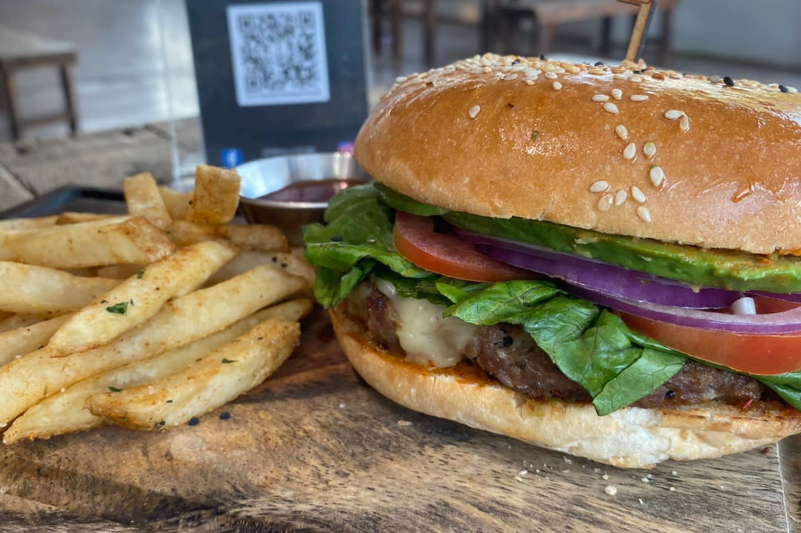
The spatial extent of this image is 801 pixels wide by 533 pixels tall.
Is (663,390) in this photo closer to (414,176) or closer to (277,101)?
(414,176)

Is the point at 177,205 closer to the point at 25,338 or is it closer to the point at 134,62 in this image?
the point at 25,338

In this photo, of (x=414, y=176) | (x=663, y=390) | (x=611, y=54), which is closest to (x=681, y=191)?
Answer: (x=663, y=390)

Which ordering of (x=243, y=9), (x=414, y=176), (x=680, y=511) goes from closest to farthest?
(x=680, y=511) < (x=414, y=176) < (x=243, y=9)

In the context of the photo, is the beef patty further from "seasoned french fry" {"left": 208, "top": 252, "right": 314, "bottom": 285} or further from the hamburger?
"seasoned french fry" {"left": 208, "top": 252, "right": 314, "bottom": 285}

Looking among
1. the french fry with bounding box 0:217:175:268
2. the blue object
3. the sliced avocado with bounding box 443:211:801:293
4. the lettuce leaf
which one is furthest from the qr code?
the sliced avocado with bounding box 443:211:801:293

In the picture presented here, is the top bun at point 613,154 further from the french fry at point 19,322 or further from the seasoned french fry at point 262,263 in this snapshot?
the french fry at point 19,322

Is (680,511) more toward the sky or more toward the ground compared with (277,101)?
more toward the ground
